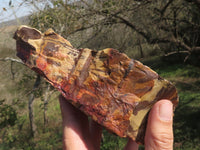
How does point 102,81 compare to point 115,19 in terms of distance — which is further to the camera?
point 115,19

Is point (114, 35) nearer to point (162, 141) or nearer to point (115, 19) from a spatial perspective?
point (115, 19)

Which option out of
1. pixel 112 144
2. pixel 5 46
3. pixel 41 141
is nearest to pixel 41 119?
pixel 41 141

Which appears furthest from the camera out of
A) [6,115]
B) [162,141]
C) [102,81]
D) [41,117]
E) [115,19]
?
[41,117]

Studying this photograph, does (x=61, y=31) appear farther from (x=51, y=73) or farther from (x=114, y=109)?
(x=114, y=109)

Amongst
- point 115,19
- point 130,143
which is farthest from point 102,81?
point 115,19

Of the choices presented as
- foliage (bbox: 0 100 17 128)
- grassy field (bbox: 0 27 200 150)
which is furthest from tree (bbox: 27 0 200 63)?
foliage (bbox: 0 100 17 128)

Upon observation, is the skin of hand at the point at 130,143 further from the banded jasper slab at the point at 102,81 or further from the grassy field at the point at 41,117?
the grassy field at the point at 41,117

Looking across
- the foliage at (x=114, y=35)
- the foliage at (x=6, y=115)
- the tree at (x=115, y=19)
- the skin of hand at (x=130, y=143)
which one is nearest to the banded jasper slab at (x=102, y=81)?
the skin of hand at (x=130, y=143)

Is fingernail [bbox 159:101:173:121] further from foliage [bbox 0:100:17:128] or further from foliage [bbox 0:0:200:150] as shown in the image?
foliage [bbox 0:100:17:128]
